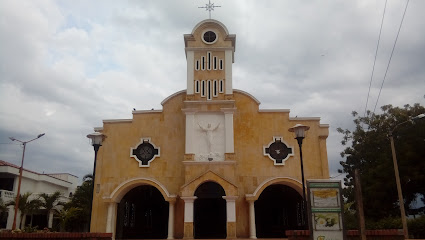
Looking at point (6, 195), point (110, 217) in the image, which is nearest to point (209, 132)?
point (110, 217)

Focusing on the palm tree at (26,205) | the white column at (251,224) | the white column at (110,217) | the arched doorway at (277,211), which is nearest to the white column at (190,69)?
the white column at (251,224)

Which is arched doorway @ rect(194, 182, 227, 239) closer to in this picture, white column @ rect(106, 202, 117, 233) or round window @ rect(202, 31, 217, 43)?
white column @ rect(106, 202, 117, 233)

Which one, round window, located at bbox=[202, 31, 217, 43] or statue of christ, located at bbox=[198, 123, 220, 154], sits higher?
round window, located at bbox=[202, 31, 217, 43]

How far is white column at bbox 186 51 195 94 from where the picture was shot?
22881 mm

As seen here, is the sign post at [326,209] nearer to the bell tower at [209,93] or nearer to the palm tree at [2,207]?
the bell tower at [209,93]

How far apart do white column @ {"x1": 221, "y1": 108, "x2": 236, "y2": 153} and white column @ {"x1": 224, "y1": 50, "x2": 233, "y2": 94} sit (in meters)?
1.34

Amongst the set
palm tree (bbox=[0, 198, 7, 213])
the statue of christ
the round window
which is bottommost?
palm tree (bbox=[0, 198, 7, 213])

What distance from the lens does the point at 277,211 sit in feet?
83.1

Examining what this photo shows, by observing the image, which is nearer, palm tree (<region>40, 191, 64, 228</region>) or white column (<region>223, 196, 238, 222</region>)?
white column (<region>223, 196, 238, 222</region>)

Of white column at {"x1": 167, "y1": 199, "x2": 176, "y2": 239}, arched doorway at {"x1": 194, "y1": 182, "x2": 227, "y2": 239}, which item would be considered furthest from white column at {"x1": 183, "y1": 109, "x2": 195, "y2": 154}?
arched doorway at {"x1": 194, "y1": 182, "x2": 227, "y2": 239}

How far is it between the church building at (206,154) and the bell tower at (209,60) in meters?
0.06

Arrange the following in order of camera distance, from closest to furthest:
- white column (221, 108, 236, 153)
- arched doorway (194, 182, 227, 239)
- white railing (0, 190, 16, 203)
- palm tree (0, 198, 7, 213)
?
white column (221, 108, 236, 153), arched doorway (194, 182, 227, 239), palm tree (0, 198, 7, 213), white railing (0, 190, 16, 203)

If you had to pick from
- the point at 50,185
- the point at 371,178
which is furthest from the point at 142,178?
the point at 50,185

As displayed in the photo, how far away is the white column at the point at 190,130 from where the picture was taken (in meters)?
21.5
